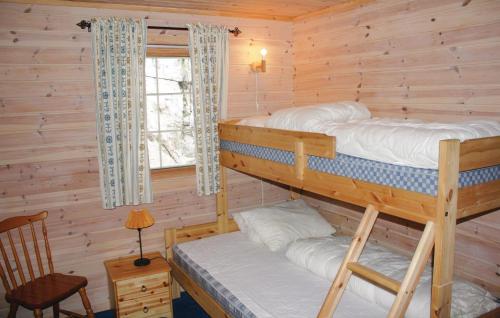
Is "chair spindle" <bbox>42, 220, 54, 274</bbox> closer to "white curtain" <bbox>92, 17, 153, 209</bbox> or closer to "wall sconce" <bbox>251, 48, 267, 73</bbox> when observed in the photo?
"white curtain" <bbox>92, 17, 153, 209</bbox>

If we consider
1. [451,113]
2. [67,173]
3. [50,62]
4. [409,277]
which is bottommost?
[409,277]

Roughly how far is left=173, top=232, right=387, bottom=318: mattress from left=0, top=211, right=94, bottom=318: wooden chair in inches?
34.6

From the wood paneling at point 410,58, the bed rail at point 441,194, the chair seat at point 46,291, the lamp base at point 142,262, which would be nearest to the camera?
the bed rail at point 441,194

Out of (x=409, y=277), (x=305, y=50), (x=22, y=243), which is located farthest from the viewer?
(x=305, y=50)

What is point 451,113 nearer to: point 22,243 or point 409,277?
point 409,277

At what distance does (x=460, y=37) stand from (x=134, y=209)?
9.13 ft

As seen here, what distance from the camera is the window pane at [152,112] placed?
3.89 meters

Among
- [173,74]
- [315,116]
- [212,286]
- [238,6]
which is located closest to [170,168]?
[173,74]

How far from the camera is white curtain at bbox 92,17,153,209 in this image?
342 cm

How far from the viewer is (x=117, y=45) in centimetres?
345

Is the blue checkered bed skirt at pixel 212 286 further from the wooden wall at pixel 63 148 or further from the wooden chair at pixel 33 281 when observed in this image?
the wooden chair at pixel 33 281

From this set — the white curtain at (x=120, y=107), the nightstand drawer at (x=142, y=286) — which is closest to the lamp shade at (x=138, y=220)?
the white curtain at (x=120, y=107)

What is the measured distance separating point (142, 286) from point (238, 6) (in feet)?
7.78

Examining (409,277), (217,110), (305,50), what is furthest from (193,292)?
(305,50)
